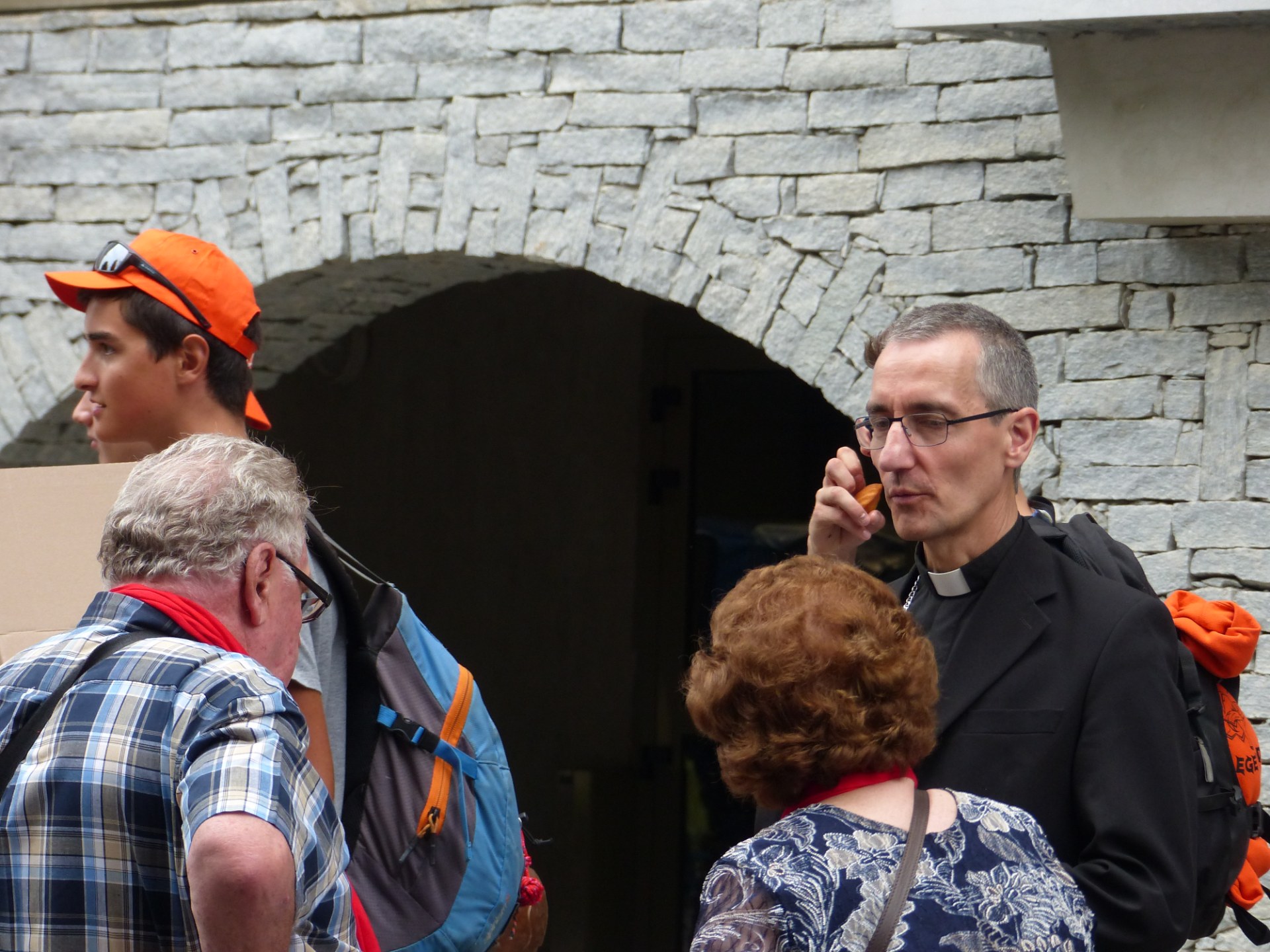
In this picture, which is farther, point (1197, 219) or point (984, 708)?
point (1197, 219)

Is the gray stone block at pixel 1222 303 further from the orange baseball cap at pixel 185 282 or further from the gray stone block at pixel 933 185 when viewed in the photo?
the orange baseball cap at pixel 185 282

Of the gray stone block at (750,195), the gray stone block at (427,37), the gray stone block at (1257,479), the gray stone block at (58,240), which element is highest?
the gray stone block at (427,37)

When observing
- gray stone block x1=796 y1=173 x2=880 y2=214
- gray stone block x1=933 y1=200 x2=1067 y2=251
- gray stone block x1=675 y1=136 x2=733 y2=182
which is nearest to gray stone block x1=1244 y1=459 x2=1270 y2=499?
gray stone block x1=933 y1=200 x2=1067 y2=251

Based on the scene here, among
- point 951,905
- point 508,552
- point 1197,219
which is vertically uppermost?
point 1197,219

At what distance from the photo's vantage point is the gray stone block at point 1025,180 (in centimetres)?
359

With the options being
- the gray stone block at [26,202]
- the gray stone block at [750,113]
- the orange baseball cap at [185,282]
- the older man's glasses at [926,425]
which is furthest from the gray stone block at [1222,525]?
the gray stone block at [26,202]

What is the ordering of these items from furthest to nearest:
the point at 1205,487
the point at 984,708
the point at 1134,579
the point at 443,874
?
the point at 1205,487 → the point at 1134,579 → the point at 443,874 → the point at 984,708

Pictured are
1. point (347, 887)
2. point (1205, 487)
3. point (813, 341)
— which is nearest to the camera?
point (347, 887)

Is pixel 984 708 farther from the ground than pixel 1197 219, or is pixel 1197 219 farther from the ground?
pixel 1197 219

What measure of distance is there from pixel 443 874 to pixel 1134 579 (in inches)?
45.6

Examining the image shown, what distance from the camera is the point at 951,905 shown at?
54.2 inches

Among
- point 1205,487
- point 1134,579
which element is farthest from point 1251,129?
point 1134,579

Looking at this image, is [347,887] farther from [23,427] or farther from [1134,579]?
[23,427]

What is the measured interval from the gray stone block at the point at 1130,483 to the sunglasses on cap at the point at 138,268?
2237 mm
